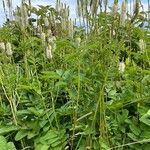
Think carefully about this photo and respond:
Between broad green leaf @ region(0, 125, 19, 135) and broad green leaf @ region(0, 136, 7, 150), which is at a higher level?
broad green leaf @ region(0, 125, 19, 135)

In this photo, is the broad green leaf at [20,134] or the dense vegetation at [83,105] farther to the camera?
the broad green leaf at [20,134]

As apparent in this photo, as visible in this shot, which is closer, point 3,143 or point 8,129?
point 3,143

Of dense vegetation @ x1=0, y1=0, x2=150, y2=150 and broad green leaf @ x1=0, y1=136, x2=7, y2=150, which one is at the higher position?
dense vegetation @ x1=0, y1=0, x2=150, y2=150

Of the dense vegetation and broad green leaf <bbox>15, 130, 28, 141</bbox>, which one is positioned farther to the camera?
broad green leaf <bbox>15, 130, 28, 141</bbox>

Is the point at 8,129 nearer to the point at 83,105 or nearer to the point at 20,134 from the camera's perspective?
the point at 20,134

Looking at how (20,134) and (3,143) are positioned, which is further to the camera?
(20,134)

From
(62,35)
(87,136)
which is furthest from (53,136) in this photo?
(62,35)

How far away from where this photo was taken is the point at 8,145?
265 centimetres

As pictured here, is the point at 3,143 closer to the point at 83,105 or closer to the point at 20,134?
the point at 20,134

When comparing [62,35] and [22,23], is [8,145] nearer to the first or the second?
[22,23]

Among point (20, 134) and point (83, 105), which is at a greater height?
point (83, 105)

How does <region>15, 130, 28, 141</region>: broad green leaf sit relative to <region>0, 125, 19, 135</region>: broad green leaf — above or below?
below

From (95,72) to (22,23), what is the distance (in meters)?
0.89

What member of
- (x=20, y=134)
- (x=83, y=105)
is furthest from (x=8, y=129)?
(x=83, y=105)
